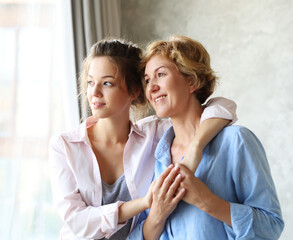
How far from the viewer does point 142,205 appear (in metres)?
1.46

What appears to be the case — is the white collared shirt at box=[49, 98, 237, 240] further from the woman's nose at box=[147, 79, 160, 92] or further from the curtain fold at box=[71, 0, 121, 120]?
the curtain fold at box=[71, 0, 121, 120]

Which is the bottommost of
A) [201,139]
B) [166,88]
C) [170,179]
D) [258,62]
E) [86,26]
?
[170,179]

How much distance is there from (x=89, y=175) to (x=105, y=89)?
0.35 meters

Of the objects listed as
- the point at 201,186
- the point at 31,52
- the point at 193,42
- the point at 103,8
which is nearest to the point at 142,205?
the point at 201,186

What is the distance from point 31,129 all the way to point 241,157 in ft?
4.35

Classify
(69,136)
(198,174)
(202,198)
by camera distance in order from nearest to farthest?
(202,198) → (198,174) → (69,136)

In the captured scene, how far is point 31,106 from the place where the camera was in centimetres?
227

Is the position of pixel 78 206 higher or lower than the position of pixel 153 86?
lower

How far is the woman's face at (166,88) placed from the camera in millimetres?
1495

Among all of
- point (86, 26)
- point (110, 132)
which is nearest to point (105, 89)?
point (110, 132)

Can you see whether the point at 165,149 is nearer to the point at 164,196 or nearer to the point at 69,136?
the point at 164,196

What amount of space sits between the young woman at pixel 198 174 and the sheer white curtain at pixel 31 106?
0.87 m

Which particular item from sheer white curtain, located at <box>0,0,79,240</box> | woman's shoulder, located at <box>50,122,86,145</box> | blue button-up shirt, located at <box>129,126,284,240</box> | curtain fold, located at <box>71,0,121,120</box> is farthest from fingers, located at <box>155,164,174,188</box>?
curtain fold, located at <box>71,0,121,120</box>

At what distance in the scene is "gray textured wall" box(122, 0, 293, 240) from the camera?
2.63m
